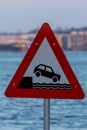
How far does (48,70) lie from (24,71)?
167 mm

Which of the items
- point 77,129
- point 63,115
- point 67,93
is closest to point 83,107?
point 63,115

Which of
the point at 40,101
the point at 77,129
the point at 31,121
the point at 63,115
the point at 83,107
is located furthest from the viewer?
the point at 40,101

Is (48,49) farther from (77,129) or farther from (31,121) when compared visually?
(31,121)

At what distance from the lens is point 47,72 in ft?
13.4

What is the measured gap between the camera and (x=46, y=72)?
13.4 feet

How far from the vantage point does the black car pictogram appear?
4086 millimetres

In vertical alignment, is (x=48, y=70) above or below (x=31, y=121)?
below

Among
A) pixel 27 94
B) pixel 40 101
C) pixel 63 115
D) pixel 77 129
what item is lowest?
pixel 27 94

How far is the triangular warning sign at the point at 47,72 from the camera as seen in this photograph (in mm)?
4113

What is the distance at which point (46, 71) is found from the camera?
4090 mm

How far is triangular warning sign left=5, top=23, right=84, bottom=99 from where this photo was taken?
Answer: 162 inches

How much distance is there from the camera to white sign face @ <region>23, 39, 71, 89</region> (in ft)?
13.5

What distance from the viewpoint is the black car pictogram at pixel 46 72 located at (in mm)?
4086

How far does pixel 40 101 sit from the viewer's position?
16.9 meters
